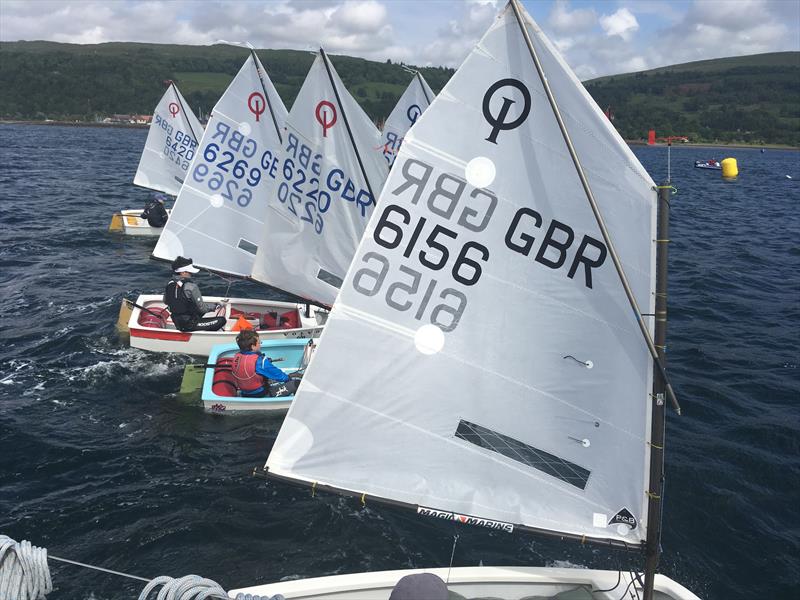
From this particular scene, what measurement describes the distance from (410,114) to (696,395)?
40.6 feet

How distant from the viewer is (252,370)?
11.9 m

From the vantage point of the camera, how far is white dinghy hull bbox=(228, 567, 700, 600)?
19.5 feet

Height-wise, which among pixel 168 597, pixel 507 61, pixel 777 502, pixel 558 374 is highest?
pixel 507 61

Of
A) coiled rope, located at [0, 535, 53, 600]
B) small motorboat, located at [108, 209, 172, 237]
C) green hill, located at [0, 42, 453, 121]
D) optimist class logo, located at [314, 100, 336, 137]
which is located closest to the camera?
coiled rope, located at [0, 535, 53, 600]

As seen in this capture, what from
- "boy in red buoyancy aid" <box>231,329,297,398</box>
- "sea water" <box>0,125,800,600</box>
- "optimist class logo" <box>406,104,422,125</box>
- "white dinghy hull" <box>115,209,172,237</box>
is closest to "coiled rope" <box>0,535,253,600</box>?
"sea water" <box>0,125,800,600</box>

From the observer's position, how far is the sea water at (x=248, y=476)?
28.0ft

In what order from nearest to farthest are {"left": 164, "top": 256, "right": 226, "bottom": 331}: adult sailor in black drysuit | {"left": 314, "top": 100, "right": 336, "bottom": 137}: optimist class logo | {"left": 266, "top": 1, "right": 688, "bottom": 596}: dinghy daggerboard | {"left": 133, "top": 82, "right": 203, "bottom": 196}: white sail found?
1. {"left": 266, "top": 1, "right": 688, "bottom": 596}: dinghy daggerboard
2. {"left": 314, "top": 100, "right": 336, "bottom": 137}: optimist class logo
3. {"left": 164, "top": 256, "right": 226, "bottom": 331}: adult sailor in black drysuit
4. {"left": 133, "top": 82, "right": 203, "bottom": 196}: white sail

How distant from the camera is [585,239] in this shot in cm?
535

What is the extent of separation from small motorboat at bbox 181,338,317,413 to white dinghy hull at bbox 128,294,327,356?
46 cm

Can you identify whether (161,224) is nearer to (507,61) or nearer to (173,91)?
(173,91)

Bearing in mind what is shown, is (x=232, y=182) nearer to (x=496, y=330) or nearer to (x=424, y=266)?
(x=424, y=266)

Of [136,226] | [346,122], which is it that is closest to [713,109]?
[136,226]

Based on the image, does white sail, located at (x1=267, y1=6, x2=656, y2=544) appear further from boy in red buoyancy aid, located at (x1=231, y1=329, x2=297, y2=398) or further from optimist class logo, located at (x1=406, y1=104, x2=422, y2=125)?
optimist class logo, located at (x1=406, y1=104, x2=422, y2=125)

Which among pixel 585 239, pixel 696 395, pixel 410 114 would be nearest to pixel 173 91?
pixel 410 114
